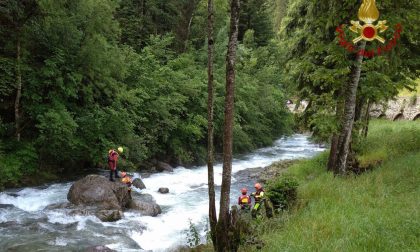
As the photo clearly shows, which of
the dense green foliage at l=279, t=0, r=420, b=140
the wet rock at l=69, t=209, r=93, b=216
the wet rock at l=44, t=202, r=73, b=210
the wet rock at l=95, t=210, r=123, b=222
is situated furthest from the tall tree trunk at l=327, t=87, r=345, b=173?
the wet rock at l=44, t=202, r=73, b=210

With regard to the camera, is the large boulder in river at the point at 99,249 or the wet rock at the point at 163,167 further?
the wet rock at the point at 163,167

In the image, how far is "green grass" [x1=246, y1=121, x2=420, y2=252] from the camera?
269 inches

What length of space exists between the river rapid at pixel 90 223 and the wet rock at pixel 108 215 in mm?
163

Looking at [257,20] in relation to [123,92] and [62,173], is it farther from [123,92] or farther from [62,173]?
[62,173]

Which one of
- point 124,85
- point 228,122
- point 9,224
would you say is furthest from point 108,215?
point 124,85

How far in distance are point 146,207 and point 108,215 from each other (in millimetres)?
1656

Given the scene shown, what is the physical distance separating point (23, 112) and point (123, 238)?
27.2 feet

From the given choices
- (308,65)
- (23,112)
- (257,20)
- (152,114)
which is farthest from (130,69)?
(257,20)

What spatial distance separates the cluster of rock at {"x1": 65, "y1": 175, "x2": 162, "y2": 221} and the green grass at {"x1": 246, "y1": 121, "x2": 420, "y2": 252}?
579cm

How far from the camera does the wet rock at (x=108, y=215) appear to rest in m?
12.8

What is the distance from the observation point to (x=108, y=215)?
12.9 meters

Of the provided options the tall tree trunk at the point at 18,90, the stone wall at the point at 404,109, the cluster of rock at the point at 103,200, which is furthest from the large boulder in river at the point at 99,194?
the stone wall at the point at 404,109

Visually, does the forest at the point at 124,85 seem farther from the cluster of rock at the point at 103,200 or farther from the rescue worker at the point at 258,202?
the rescue worker at the point at 258,202

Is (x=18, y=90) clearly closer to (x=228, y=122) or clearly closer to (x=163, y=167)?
(x=163, y=167)
